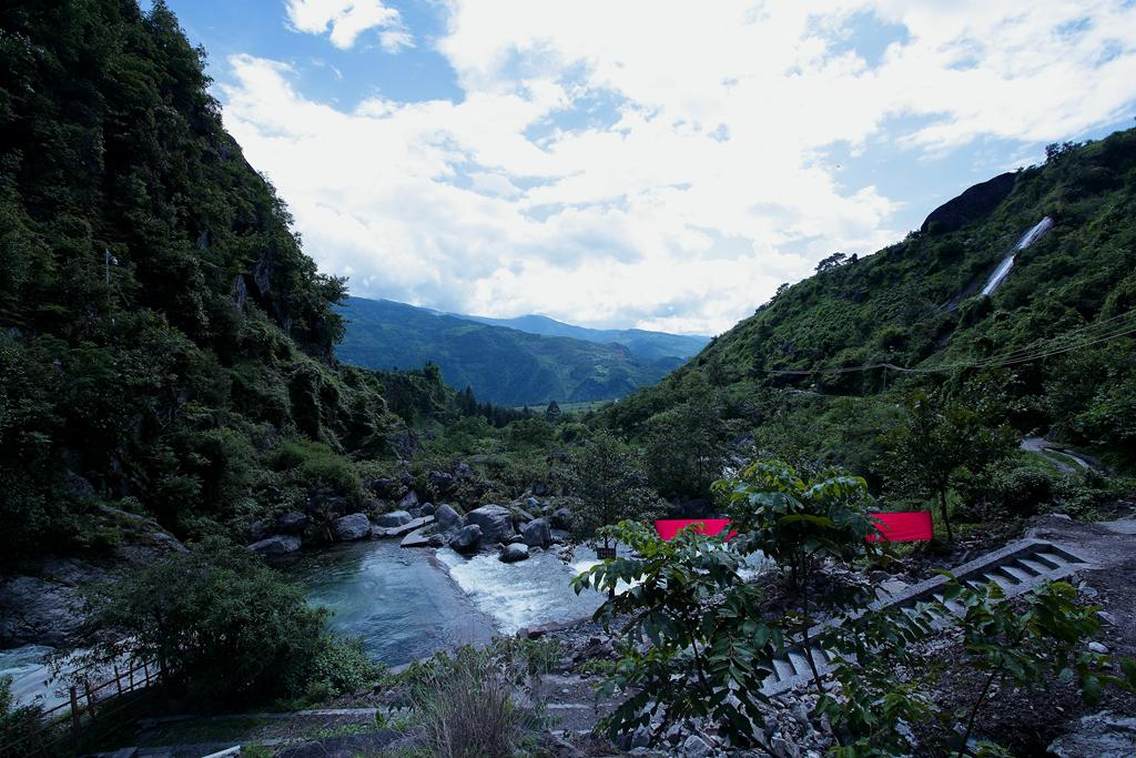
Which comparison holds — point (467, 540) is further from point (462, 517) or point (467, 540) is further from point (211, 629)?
point (211, 629)

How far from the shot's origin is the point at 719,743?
610 centimetres

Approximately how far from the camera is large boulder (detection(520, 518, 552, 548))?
995 inches

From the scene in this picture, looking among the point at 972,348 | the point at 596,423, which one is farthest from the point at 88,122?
the point at 972,348

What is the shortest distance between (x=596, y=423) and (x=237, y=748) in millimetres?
52299

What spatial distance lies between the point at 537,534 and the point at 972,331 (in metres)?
35.3

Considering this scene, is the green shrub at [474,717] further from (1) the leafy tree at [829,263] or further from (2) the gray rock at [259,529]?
(1) the leafy tree at [829,263]

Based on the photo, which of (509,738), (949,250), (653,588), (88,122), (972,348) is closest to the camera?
(653,588)

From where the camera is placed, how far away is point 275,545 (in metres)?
24.0

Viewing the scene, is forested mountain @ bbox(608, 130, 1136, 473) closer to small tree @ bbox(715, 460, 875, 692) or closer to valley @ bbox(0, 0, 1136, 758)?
valley @ bbox(0, 0, 1136, 758)

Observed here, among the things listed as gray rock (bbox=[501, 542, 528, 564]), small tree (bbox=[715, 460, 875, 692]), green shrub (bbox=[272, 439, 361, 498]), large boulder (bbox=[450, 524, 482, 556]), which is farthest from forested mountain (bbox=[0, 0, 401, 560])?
small tree (bbox=[715, 460, 875, 692])

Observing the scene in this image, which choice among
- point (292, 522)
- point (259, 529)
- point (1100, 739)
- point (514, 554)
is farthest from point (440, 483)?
point (1100, 739)

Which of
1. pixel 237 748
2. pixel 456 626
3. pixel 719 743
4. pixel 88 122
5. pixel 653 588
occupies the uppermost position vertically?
pixel 88 122

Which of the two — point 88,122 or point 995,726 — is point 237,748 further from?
point 88,122

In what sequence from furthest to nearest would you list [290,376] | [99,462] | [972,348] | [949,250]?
[949,250], [290,376], [972,348], [99,462]
